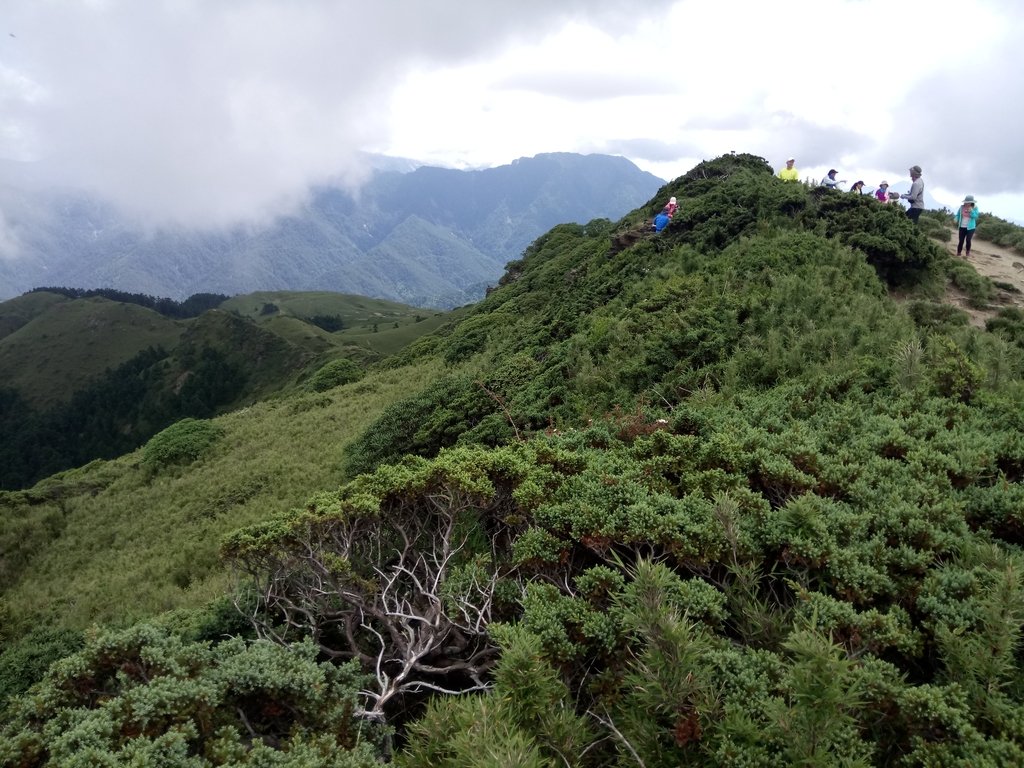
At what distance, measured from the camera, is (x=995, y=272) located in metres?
15.2

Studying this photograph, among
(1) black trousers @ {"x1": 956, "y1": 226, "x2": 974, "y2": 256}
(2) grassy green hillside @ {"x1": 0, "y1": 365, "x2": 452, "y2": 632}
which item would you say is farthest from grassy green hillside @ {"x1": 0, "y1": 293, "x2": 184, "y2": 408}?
(1) black trousers @ {"x1": 956, "y1": 226, "x2": 974, "y2": 256}

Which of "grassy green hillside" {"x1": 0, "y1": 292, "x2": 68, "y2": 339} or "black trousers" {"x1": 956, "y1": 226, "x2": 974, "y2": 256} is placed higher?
"black trousers" {"x1": 956, "y1": 226, "x2": 974, "y2": 256}

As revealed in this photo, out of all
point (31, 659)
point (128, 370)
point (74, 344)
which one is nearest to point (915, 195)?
point (31, 659)

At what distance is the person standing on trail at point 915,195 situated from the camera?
52.9 ft

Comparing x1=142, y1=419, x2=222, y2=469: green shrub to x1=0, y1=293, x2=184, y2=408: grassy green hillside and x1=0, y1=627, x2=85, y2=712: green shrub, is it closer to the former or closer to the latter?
x1=0, y1=627, x2=85, y2=712: green shrub

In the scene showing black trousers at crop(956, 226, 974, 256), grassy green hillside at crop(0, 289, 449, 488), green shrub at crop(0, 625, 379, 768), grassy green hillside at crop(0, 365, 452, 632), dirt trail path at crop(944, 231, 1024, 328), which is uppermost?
black trousers at crop(956, 226, 974, 256)

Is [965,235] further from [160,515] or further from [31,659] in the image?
[160,515]

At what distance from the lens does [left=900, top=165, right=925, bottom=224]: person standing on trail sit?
52.9 feet

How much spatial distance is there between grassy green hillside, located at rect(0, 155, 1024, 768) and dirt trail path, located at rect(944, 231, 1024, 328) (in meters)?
0.72

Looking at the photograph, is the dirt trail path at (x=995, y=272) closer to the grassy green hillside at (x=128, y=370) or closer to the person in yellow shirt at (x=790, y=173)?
the person in yellow shirt at (x=790, y=173)

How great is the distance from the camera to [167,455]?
2630 cm

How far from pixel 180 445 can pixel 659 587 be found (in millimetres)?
→ 29137

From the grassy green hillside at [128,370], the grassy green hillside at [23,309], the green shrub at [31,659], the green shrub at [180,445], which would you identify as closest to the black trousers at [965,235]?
the green shrub at [31,659]

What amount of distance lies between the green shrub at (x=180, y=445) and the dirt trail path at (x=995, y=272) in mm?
29103
